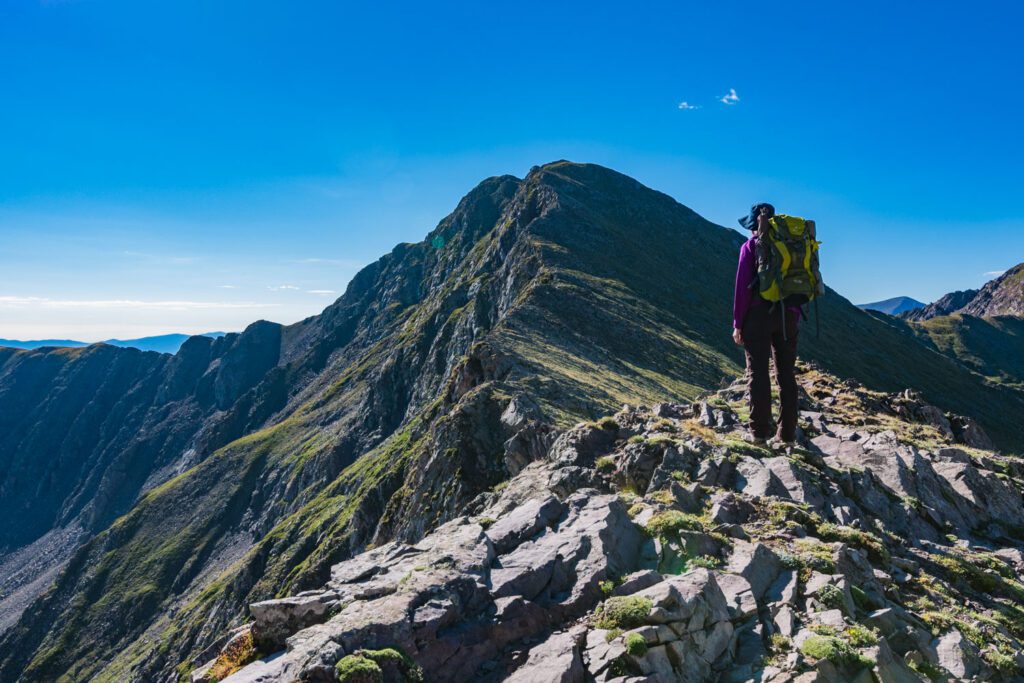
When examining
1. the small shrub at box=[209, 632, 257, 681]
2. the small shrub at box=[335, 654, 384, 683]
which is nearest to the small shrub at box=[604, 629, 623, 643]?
the small shrub at box=[335, 654, 384, 683]

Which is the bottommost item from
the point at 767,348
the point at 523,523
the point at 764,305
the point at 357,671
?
the point at 357,671

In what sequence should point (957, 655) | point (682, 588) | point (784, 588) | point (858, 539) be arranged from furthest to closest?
1. point (858, 539)
2. point (784, 588)
3. point (957, 655)
4. point (682, 588)

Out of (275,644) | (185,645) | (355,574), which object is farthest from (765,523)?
(185,645)

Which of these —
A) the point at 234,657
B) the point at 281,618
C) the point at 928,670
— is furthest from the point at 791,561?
the point at 234,657

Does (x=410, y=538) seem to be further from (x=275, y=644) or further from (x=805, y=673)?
(x=805, y=673)

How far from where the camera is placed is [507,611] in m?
10.6

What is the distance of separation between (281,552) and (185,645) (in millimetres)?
29597

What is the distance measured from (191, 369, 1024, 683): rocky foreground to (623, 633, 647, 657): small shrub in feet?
0.06

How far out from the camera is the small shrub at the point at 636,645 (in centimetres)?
895

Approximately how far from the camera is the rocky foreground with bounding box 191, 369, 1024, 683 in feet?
30.3

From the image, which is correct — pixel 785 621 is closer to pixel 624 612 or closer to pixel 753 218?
pixel 624 612

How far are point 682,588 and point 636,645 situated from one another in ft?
5.10

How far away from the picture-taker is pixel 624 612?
31.9 ft

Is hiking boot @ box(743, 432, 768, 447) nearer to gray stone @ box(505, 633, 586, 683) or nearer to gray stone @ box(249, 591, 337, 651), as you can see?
gray stone @ box(505, 633, 586, 683)
